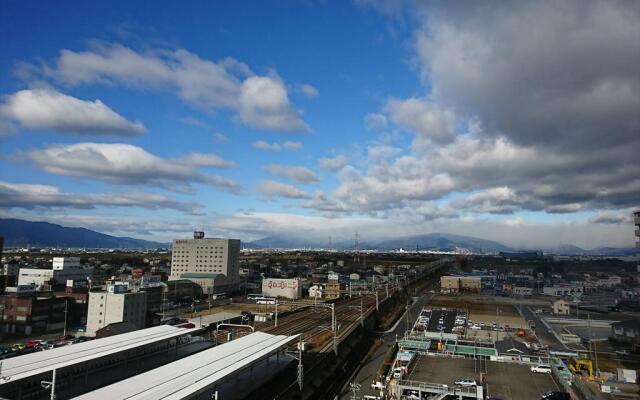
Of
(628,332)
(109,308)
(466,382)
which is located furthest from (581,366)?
(109,308)

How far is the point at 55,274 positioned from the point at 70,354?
34385 mm

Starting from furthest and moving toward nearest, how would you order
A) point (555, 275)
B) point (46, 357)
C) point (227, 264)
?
point (555, 275) < point (227, 264) < point (46, 357)

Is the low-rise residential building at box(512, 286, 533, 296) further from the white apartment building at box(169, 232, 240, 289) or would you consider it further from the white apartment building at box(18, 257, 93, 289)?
the white apartment building at box(18, 257, 93, 289)

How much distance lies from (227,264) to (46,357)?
37387mm

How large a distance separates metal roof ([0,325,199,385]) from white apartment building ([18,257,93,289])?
2985cm

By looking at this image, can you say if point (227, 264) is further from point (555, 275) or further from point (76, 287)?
point (555, 275)

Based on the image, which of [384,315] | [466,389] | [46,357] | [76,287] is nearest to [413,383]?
[466,389]

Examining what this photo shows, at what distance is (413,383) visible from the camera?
16.3 metres

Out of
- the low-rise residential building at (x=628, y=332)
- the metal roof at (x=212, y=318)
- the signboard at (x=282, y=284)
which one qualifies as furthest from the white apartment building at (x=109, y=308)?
the low-rise residential building at (x=628, y=332)

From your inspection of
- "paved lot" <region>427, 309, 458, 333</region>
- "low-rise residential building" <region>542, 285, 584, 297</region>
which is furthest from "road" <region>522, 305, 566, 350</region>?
"low-rise residential building" <region>542, 285, 584, 297</region>

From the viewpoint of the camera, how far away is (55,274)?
41188 mm

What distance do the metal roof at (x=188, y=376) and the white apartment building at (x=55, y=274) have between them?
3383 cm

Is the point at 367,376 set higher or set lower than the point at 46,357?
lower

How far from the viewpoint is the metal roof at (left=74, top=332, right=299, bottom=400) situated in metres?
9.45
